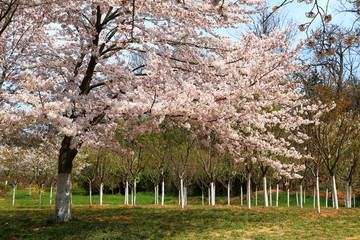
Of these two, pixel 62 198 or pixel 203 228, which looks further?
pixel 62 198

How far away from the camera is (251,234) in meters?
8.83

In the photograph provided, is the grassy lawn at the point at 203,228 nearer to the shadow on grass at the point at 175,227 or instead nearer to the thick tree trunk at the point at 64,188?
the shadow on grass at the point at 175,227

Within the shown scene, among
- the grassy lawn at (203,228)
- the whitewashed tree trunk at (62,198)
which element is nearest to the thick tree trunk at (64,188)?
the whitewashed tree trunk at (62,198)

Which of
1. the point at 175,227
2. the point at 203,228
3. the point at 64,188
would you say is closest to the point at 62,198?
the point at 64,188

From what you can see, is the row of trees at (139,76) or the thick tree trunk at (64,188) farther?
the thick tree trunk at (64,188)

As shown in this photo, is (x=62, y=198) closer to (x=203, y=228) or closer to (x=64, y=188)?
(x=64, y=188)

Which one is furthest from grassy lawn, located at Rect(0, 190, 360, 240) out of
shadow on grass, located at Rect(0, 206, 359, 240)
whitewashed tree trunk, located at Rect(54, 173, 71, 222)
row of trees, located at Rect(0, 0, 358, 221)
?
row of trees, located at Rect(0, 0, 358, 221)

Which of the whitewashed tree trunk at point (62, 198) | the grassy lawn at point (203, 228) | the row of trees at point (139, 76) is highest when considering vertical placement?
the row of trees at point (139, 76)

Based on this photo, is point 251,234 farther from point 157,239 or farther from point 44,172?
point 44,172

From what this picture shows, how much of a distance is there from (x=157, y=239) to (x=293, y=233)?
392 cm

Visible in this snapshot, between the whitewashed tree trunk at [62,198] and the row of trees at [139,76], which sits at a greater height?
the row of trees at [139,76]

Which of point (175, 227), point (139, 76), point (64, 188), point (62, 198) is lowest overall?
point (175, 227)

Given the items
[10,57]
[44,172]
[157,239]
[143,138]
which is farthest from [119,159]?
[157,239]

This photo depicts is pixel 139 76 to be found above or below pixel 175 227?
above
